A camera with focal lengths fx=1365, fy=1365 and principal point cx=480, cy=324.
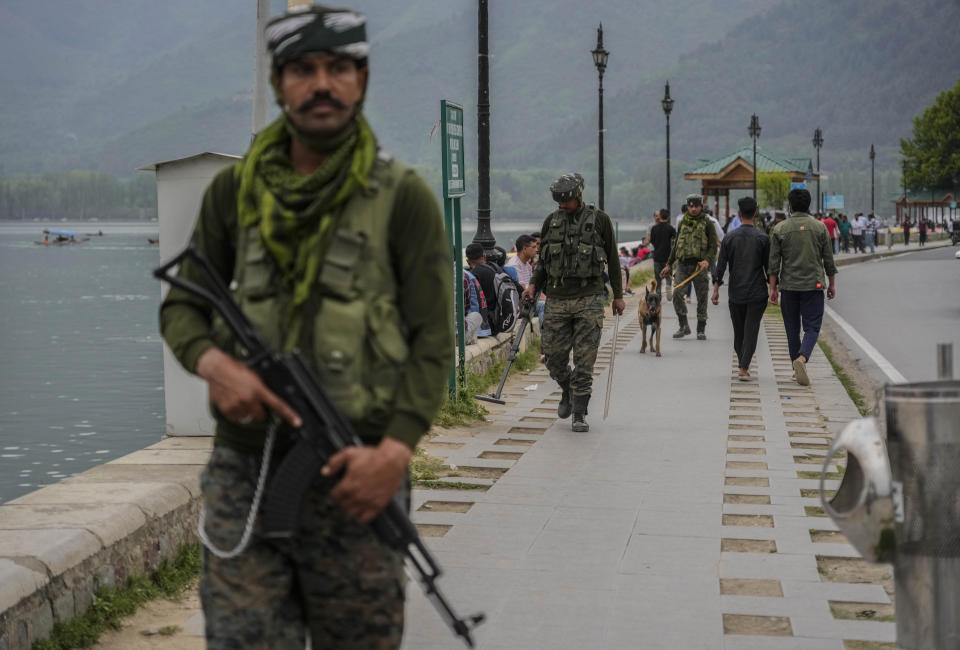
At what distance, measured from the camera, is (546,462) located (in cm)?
886

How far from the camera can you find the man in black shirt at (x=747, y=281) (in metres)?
13.7

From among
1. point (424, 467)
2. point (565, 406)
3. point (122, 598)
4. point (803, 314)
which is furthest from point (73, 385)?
point (122, 598)

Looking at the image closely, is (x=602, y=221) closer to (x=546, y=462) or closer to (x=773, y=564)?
(x=546, y=462)

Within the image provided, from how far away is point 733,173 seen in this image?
192 ft

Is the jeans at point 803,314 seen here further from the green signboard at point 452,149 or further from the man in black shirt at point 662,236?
the man in black shirt at point 662,236

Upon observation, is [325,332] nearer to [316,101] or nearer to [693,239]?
[316,101]

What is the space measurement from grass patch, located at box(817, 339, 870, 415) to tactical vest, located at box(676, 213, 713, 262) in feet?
6.55

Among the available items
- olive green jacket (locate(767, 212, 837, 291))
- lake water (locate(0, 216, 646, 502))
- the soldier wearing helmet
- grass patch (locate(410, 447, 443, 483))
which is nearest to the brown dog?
olive green jacket (locate(767, 212, 837, 291))

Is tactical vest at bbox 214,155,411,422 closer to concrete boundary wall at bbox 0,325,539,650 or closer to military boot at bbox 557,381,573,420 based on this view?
concrete boundary wall at bbox 0,325,539,650

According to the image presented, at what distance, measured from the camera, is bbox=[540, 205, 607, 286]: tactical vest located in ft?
32.4

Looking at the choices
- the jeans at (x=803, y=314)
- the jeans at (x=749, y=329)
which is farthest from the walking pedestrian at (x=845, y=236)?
the jeans at (x=803, y=314)

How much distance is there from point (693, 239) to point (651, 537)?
11372 millimetres

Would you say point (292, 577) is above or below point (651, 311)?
above

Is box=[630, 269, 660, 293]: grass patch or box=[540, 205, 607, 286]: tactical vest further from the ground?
box=[540, 205, 607, 286]: tactical vest
